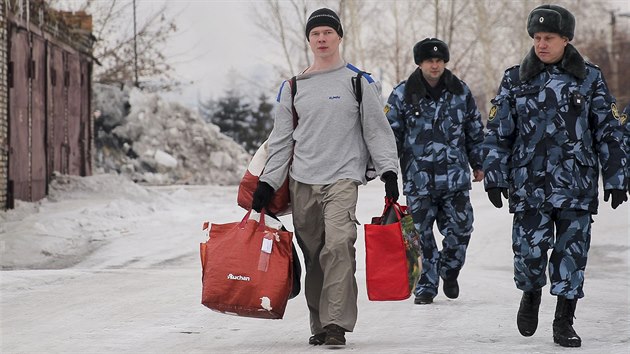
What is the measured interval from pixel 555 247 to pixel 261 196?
1636mm

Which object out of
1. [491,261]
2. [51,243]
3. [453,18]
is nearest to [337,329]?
[491,261]

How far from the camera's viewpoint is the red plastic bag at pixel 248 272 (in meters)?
6.54

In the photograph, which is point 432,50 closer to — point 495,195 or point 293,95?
point 293,95

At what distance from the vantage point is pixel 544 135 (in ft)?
21.9

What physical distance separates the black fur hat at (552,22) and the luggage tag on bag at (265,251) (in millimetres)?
1789

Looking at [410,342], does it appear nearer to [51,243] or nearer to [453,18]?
[51,243]

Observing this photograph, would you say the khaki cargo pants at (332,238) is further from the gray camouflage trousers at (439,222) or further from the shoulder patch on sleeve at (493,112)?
the gray camouflage trousers at (439,222)

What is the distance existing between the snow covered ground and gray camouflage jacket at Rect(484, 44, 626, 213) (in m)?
0.84

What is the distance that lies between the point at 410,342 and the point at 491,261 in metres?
7.31

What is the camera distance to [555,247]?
676 cm

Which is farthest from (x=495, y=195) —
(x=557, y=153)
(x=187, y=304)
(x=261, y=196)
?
(x=187, y=304)

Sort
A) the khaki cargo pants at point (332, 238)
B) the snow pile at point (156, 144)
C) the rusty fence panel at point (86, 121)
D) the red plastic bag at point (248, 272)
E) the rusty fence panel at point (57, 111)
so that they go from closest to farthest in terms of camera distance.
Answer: the red plastic bag at point (248, 272), the khaki cargo pants at point (332, 238), the rusty fence panel at point (57, 111), the rusty fence panel at point (86, 121), the snow pile at point (156, 144)

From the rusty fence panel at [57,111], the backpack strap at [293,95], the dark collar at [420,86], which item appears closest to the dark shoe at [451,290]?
the dark collar at [420,86]

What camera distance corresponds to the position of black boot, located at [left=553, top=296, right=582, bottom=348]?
658 cm
